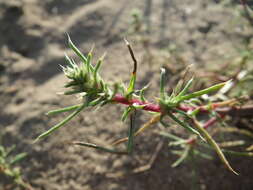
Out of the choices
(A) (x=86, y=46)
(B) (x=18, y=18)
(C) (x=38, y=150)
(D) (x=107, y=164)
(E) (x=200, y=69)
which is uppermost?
(B) (x=18, y=18)

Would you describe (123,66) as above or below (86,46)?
below

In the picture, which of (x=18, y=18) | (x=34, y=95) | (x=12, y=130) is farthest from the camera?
(x=18, y=18)

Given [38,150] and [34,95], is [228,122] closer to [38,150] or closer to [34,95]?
[38,150]

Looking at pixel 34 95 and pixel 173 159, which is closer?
pixel 173 159

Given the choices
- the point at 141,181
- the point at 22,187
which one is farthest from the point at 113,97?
the point at 22,187

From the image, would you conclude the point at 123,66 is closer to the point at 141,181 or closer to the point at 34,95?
the point at 34,95

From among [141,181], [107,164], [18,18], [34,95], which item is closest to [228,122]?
[141,181]

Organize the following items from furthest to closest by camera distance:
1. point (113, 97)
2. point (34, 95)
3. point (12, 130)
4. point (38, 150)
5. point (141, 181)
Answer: point (34, 95) → point (12, 130) → point (38, 150) → point (141, 181) → point (113, 97)
